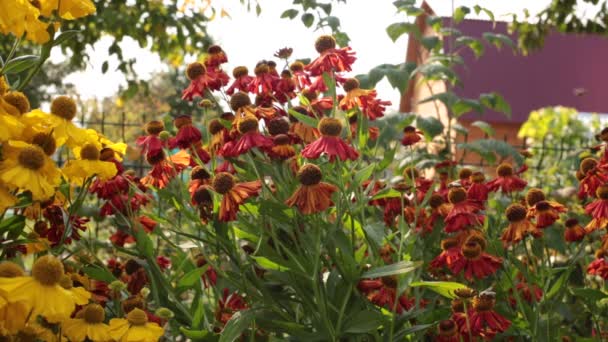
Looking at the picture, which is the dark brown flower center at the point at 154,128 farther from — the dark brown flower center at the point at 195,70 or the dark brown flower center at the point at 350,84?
the dark brown flower center at the point at 350,84

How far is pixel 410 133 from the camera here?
232 centimetres

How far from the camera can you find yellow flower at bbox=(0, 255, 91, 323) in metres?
1.12

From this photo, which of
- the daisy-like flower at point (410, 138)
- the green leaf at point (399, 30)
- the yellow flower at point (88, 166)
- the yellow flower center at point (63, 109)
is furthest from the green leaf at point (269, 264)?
the green leaf at point (399, 30)

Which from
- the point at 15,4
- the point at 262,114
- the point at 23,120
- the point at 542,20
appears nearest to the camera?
the point at 15,4

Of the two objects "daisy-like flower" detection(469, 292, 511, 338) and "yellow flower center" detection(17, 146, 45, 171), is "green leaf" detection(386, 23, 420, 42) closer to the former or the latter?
"daisy-like flower" detection(469, 292, 511, 338)

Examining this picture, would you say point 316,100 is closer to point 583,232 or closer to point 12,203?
point 583,232

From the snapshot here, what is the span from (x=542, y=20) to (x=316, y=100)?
16.8 ft

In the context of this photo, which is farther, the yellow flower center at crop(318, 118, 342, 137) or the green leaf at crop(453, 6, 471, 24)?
the green leaf at crop(453, 6, 471, 24)

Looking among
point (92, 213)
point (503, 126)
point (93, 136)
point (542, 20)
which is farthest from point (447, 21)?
point (93, 136)

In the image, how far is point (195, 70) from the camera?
76.9 inches

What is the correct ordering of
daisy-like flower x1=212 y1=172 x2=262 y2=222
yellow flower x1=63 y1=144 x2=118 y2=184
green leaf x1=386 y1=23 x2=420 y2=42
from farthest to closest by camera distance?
green leaf x1=386 y1=23 x2=420 y2=42
daisy-like flower x1=212 y1=172 x2=262 y2=222
yellow flower x1=63 y1=144 x2=118 y2=184

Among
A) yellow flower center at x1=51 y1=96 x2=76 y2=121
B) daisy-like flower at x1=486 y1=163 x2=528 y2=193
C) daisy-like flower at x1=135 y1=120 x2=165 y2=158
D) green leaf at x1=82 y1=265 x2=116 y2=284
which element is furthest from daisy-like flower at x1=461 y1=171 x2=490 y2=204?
yellow flower center at x1=51 y1=96 x2=76 y2=121

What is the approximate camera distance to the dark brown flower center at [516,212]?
1891 millimetres

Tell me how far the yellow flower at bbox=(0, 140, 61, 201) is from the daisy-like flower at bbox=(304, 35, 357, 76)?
0.83 m
